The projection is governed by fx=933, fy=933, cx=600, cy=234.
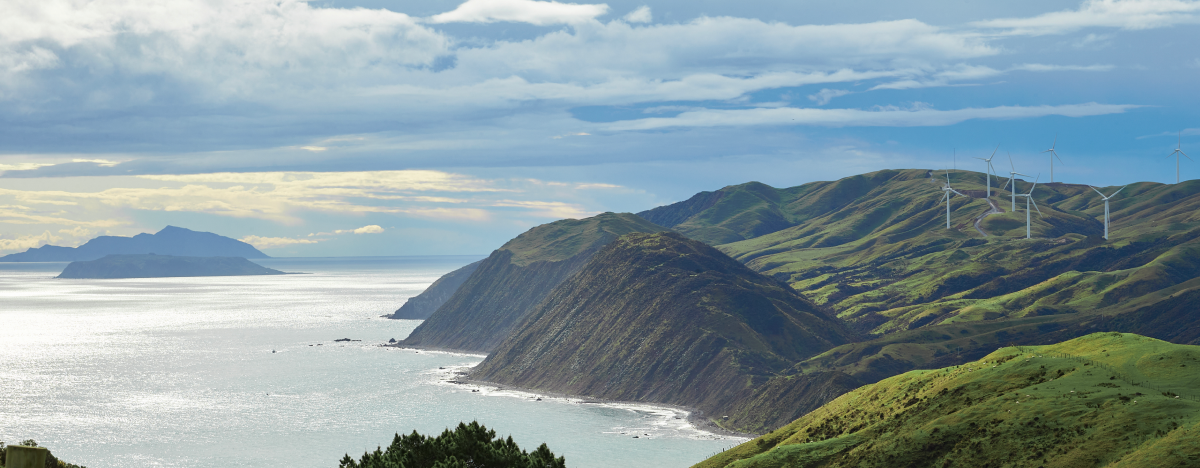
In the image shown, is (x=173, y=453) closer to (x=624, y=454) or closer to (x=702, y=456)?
(x=624, y=454)

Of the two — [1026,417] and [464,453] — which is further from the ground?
[464,453]

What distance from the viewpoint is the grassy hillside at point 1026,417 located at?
8631cm

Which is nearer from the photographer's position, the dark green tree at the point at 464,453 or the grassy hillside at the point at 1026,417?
the dark green tree at the point at 464,453

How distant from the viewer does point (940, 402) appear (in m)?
108

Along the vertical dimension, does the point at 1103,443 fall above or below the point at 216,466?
above

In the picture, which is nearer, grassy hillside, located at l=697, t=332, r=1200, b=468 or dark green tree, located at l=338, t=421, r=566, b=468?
dark green tree, located at l=338, t=421, r=566, b=468

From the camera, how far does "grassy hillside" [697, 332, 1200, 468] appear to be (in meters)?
86.3

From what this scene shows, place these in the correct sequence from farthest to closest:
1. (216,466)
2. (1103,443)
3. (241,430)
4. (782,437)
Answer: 1. (241,430)
2. (216,466)
3. (782,437)
4. (1103,443)

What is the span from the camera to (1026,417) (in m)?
95.5

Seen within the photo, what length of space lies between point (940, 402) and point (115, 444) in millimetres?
145630

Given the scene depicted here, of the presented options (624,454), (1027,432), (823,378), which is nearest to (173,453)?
(624,454)

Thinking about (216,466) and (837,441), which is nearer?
(837,441)

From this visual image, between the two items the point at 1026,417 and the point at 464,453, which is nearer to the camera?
the point at 464,453

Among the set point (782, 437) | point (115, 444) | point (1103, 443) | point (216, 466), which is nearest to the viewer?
point (1103, 443)
